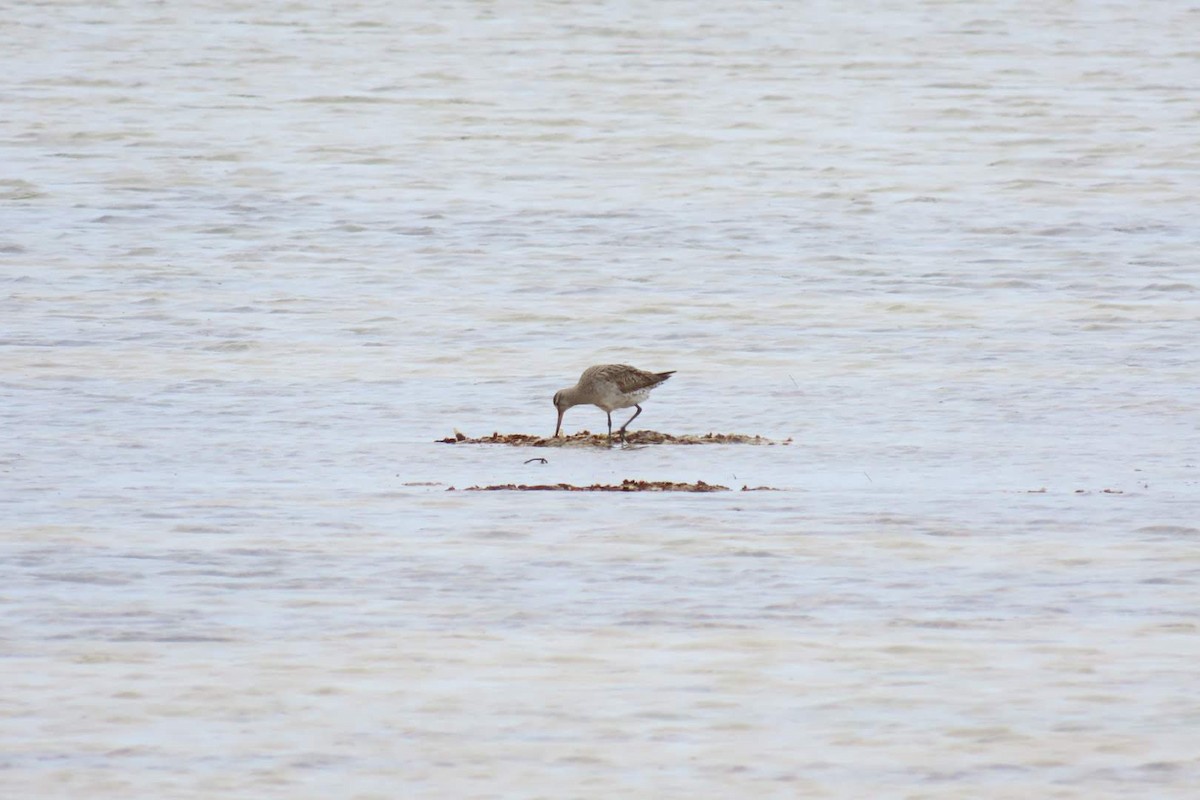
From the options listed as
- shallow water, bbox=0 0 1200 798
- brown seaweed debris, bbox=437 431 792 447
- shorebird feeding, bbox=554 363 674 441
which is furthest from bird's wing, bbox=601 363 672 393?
shallow water, bbox=0 0 1200 798

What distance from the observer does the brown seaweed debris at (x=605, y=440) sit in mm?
11266

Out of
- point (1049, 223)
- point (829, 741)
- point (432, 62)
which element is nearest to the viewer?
point (829, 741)

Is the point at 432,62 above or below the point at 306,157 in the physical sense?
above

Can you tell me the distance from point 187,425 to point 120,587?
139 inches

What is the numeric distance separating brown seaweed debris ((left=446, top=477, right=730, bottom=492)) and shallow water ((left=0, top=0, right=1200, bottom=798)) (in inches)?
7.9

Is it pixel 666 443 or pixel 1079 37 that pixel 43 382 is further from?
pixel 1079 37

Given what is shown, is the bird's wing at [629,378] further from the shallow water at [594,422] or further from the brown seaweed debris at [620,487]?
the brown seaweed debris at [620,487]

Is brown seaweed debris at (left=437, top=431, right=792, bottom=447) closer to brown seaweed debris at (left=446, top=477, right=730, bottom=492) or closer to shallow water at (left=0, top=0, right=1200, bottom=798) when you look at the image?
shallow water at (left=0, top=0, right=1200, bottom=798)

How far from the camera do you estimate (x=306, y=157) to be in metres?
22.3

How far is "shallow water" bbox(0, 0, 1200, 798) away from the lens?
6.72 m

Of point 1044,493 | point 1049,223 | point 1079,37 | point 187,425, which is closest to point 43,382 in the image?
point 187,425

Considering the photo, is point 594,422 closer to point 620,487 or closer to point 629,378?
point 629,378

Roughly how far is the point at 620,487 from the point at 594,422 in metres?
2.49

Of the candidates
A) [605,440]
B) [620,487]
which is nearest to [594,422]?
[605,440]
